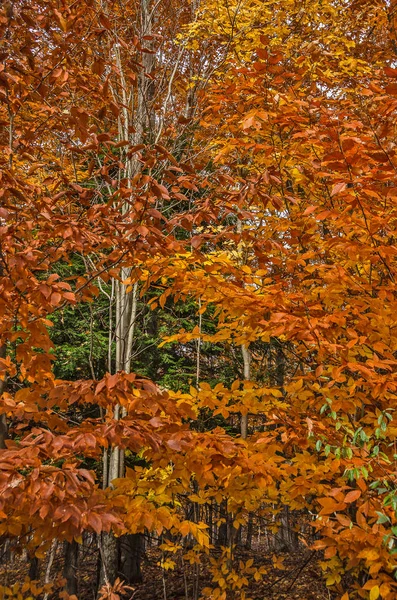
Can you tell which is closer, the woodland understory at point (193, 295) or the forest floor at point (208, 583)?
the woodland understory at point (193, 295)

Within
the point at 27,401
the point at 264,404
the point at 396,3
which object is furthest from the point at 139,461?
the point at 396,3

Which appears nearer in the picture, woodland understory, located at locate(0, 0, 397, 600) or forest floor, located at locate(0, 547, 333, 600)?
woodland understory, located at locate(0, 0, 397, 600)

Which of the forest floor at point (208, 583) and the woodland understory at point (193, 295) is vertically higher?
the woodland understory at point (193, 295)

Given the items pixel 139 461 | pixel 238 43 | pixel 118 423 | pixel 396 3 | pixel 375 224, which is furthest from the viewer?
pixel 139 461

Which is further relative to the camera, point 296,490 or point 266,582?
point 266,582

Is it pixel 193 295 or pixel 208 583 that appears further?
pixel 208 583

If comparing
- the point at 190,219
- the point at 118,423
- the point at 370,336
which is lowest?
the point at 118,423

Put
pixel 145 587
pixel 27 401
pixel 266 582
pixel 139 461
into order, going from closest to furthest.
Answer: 1. pixel 27 401
2. pixel 139 461
3. pixel 145 587
4. pixel 266 582

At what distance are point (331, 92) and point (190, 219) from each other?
195 inches

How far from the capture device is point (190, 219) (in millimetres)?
2422

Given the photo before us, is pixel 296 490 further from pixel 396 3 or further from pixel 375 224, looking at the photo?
pixel 396 3

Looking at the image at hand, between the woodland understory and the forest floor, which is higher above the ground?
the woodland understory

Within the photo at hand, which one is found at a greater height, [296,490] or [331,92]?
[331,92]

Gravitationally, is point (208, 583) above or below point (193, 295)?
below
